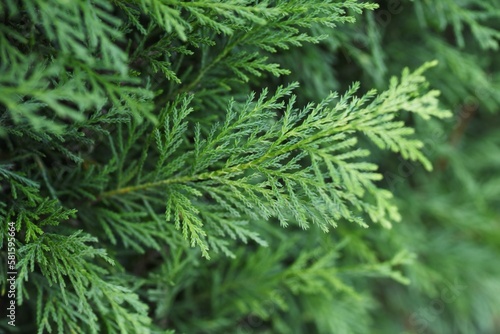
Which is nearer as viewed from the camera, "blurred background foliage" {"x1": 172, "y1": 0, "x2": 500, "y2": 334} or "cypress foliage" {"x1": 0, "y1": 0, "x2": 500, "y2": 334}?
"cypress foliage" {"x1": 0, "y1": 0, "x2": 500, "y2": 334}

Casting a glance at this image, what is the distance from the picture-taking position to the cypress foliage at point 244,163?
141cm

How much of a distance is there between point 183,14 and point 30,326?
4.41ft

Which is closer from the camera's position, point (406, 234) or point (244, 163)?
point (244, 163)

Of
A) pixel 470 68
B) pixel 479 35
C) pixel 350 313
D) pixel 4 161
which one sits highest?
pixel 4 161

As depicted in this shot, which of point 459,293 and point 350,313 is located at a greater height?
point 350,313

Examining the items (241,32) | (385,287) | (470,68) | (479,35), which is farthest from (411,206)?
(241,32)

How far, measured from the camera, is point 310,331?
9.66ft

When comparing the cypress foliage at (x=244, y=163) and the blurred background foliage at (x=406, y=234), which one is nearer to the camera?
the cypress foliage at (x=244, y=163)

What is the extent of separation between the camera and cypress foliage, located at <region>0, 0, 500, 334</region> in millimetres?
1408

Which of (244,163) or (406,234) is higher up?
(244,163)

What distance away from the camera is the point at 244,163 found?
1.62 meters

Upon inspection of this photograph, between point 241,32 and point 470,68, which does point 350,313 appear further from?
point 241,32

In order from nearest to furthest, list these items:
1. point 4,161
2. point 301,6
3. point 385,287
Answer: point 301,6
point 4,161
point 385,287

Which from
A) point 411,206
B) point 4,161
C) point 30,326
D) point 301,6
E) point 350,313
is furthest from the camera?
point 411,206
